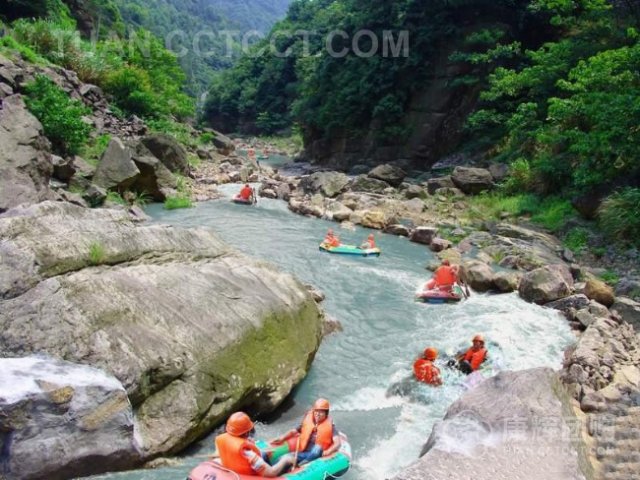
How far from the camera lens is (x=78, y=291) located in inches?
239

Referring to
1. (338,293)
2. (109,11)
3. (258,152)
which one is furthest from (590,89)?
(109,11)

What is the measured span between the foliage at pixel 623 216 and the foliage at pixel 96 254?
13.5m

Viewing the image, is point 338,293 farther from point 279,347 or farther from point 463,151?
point 463,151

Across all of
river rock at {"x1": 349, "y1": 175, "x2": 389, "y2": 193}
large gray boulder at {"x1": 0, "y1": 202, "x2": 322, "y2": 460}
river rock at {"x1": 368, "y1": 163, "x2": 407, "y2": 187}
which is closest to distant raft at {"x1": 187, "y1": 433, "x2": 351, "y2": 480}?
large gray boulder at {"x1": 0, "y1": 202, "x2": 322, "y2": 460}

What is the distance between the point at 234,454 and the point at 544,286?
877 centimetres

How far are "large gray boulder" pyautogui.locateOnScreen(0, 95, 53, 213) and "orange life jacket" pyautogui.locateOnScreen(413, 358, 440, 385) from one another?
30.7ft

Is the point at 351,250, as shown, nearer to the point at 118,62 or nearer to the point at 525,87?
the point at 525,87

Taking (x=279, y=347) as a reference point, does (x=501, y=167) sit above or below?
above

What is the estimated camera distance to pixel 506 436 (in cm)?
589

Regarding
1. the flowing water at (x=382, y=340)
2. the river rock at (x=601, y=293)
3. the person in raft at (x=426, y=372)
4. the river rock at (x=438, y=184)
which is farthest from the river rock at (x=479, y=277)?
the river rock at (x=438, y=184)

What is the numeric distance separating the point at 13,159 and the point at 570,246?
15037mm

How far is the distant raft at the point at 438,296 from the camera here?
38.7 feet

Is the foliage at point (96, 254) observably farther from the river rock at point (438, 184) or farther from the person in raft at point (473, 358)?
the river rock at point (438, 184)

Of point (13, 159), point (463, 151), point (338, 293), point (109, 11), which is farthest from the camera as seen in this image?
point (109, 11)
